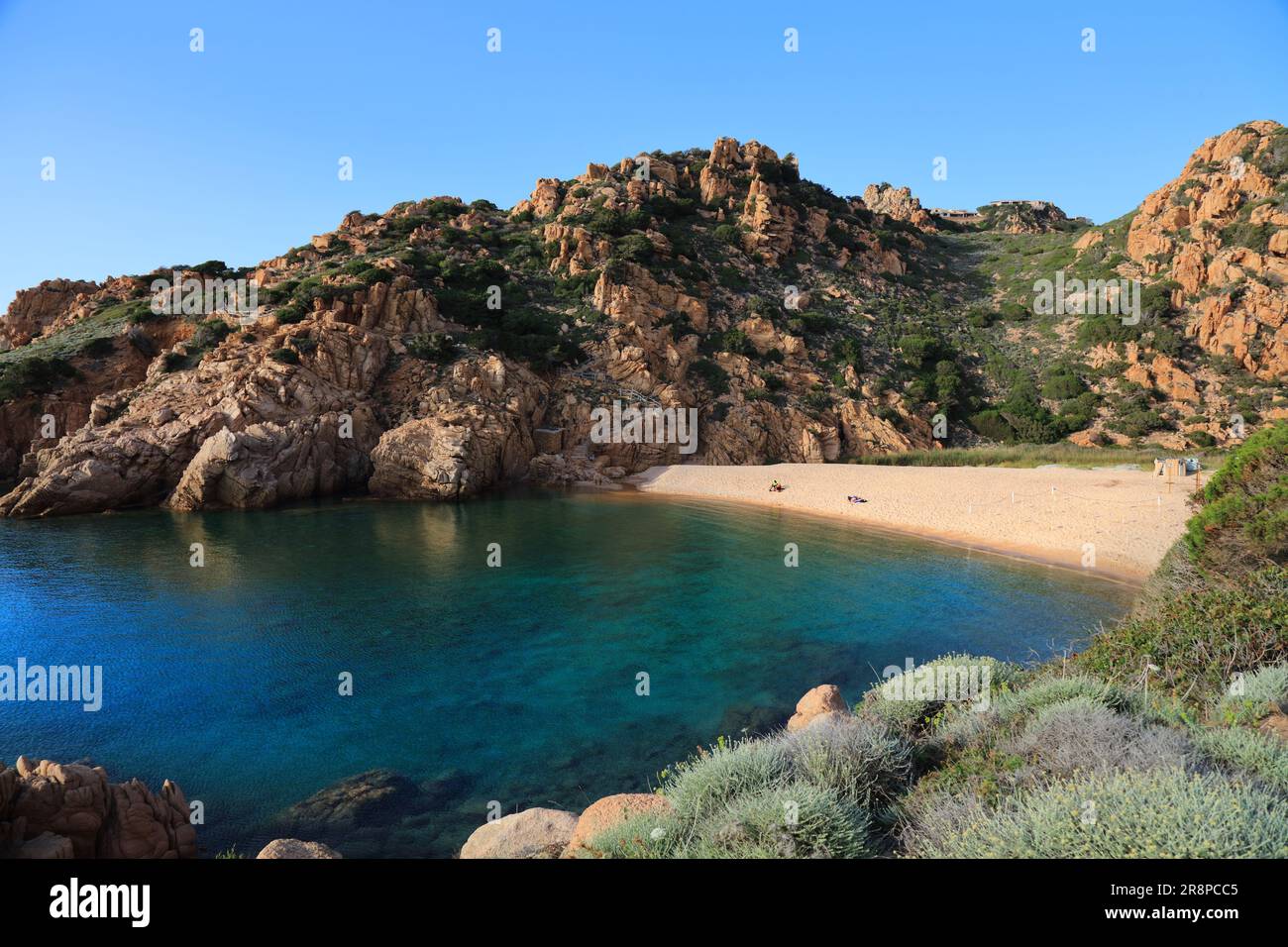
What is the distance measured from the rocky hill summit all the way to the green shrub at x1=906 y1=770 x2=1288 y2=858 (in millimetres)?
28489

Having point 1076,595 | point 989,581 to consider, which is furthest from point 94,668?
point 1076,595

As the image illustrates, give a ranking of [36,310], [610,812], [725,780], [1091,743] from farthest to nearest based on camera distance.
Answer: [36,310], [610,812], [725,780], [1091,743]

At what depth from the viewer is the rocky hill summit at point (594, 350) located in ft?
98.1

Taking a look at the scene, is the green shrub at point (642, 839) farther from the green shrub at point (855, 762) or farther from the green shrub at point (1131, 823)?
the green shrub at point (1131, 823)

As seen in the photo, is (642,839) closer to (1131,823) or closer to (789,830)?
(789,830)

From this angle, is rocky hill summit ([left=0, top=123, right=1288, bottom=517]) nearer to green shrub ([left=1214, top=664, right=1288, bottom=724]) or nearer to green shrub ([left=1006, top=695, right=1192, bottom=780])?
green shrub ([left=1006, top=695, right=1192, bottom=780])

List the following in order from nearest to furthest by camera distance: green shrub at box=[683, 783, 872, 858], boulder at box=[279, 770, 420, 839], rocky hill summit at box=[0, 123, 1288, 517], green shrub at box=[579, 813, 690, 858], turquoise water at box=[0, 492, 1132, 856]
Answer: green shrub at box=[683, 783, 872, 858]
green shrub at box=[579, 813, 690, 858]
boulder at box=[279, 770, 420, 839]
turquoise water at box=[0, 492, 1132, 856]
rocky hill summit at box=[0, 123, 1288, 517]

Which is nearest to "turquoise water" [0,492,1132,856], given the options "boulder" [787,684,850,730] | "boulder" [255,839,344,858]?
"boulder" [787,684,850,730]

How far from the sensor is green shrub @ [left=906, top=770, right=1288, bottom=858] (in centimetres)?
308

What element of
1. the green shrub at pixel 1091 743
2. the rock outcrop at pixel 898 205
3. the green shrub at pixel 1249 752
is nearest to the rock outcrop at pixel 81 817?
the green shrub at pixel 1091 743

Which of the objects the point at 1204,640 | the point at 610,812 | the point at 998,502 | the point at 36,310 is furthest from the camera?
the point at 36,310

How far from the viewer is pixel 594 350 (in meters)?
41.3

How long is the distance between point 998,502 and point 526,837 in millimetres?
24002

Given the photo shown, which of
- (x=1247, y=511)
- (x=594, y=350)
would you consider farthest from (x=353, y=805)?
(x=594, y=350)
